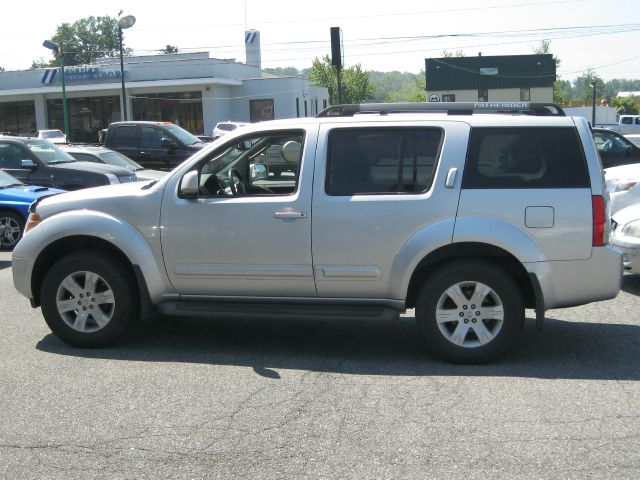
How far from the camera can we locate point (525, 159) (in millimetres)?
5875

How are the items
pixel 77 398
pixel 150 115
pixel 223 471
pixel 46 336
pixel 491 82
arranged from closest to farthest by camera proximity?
pixel 223 471, pixel 77 398, pixel 46 336, pixel 150 115, pixel 491 82

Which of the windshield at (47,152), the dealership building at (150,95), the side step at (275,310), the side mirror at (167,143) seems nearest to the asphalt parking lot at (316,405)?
the side step at (275,310)

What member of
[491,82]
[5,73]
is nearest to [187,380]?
[5,73]

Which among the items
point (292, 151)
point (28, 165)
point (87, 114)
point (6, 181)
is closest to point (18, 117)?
point (87, 114)

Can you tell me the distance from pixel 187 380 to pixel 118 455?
1.34 meters

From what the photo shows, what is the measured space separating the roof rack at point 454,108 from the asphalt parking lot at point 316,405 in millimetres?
1990

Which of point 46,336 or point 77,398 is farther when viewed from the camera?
point 46,336

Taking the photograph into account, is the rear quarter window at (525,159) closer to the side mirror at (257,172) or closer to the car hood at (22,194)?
the side mirror at (257,172)

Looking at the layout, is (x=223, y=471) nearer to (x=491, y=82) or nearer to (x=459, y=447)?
(x=459, y=447)

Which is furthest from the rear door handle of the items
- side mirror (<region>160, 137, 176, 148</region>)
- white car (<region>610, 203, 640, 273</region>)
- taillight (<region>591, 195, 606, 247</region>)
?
side mirror (<region>160, 137, 176, 148</region>)

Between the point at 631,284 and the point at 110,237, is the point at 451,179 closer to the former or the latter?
the point at 110,237

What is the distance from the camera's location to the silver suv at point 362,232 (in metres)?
5.79

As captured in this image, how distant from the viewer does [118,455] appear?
4.39 meters

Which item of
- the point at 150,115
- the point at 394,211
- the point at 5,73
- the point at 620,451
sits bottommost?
the point at 620,451
